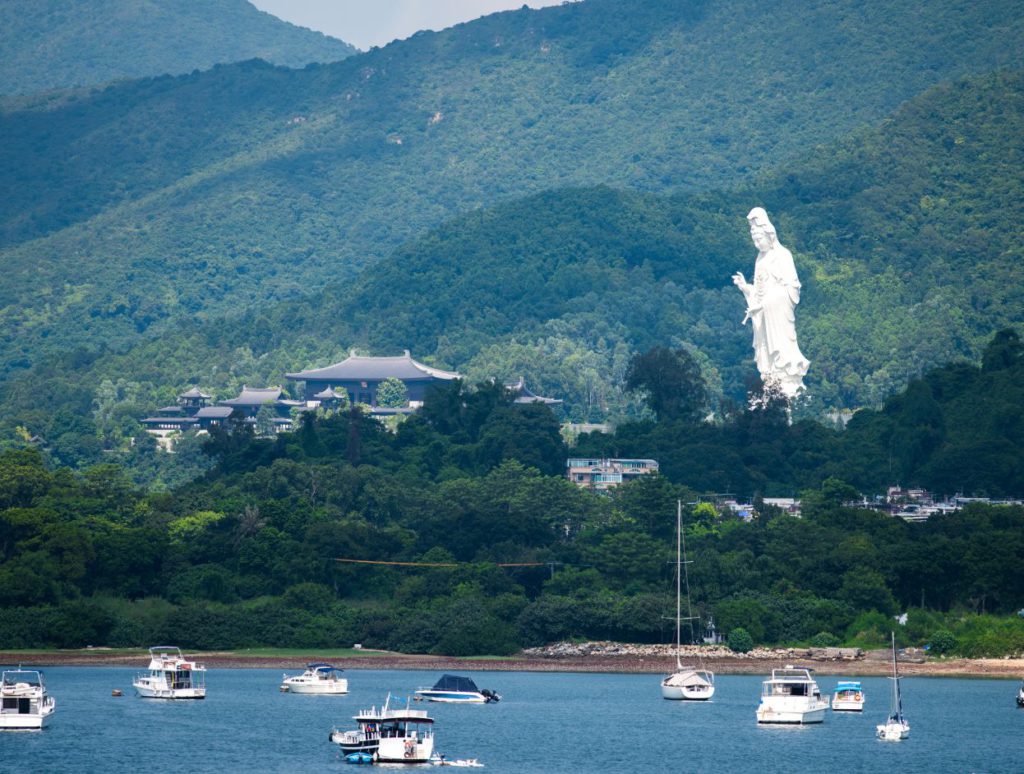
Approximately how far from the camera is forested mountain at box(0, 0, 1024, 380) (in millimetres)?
158500

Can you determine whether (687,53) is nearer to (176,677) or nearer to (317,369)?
(317,369)

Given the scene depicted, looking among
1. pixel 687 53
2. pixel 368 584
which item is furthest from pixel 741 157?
pixel 368 584

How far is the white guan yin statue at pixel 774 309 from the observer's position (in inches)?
3627

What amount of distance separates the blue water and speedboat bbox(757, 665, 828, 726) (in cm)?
49

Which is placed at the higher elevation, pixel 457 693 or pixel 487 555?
pixel 487 555

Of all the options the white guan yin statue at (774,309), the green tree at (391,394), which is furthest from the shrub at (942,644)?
the green tree at (391,394)

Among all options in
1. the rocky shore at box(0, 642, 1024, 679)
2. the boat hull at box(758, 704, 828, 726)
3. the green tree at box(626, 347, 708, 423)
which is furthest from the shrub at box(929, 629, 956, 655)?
the green tree at box(626, 347, 708, 423)

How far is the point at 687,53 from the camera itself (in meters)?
183

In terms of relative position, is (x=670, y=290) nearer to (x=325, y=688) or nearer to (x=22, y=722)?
(x=325, y=688)

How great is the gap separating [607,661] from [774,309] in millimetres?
34041

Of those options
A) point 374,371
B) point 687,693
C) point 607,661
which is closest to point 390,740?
point 687,693

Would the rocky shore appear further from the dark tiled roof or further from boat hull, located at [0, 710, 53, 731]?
the dark tiled roof

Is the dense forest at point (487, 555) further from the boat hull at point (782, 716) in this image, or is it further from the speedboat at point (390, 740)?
the speedboat at point (390, 740)

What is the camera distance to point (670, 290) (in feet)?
426
